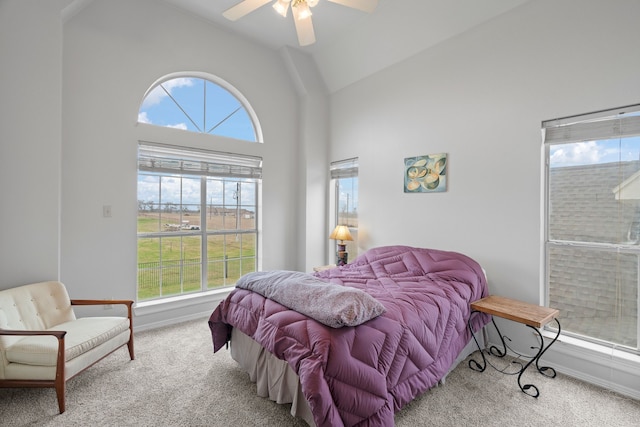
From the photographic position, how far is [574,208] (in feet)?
8.09

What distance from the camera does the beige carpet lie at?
71.9 inches

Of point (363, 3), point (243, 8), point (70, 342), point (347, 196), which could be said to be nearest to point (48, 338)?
point (70, 342)

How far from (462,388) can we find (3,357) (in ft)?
10.2

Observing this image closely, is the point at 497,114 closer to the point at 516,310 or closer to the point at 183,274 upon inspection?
the point at 516,310

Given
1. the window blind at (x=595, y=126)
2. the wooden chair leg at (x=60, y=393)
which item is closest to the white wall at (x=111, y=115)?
the wooden chair leg at (x=60, y=393)

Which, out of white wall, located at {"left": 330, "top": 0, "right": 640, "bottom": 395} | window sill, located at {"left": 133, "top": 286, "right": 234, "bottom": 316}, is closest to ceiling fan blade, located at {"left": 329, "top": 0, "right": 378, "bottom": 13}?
white wall, located at {"left": 330, "top": 0, "right": 640, "bottom": 395}

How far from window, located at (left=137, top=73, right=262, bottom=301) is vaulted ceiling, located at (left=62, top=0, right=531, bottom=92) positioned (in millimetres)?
808

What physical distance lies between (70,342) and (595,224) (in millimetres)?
4027

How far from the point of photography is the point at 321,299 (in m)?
1.82

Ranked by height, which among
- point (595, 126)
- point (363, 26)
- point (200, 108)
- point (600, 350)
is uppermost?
point (363, 26)

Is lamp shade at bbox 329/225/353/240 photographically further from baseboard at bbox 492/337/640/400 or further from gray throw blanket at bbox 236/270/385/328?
baseboard at bbox 492/337/640/400

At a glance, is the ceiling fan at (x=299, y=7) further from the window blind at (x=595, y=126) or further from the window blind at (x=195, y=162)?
the window blind at (x=595, y=126)

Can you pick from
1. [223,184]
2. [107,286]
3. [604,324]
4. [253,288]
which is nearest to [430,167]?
[604,324]

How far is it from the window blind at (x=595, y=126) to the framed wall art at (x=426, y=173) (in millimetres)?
938
